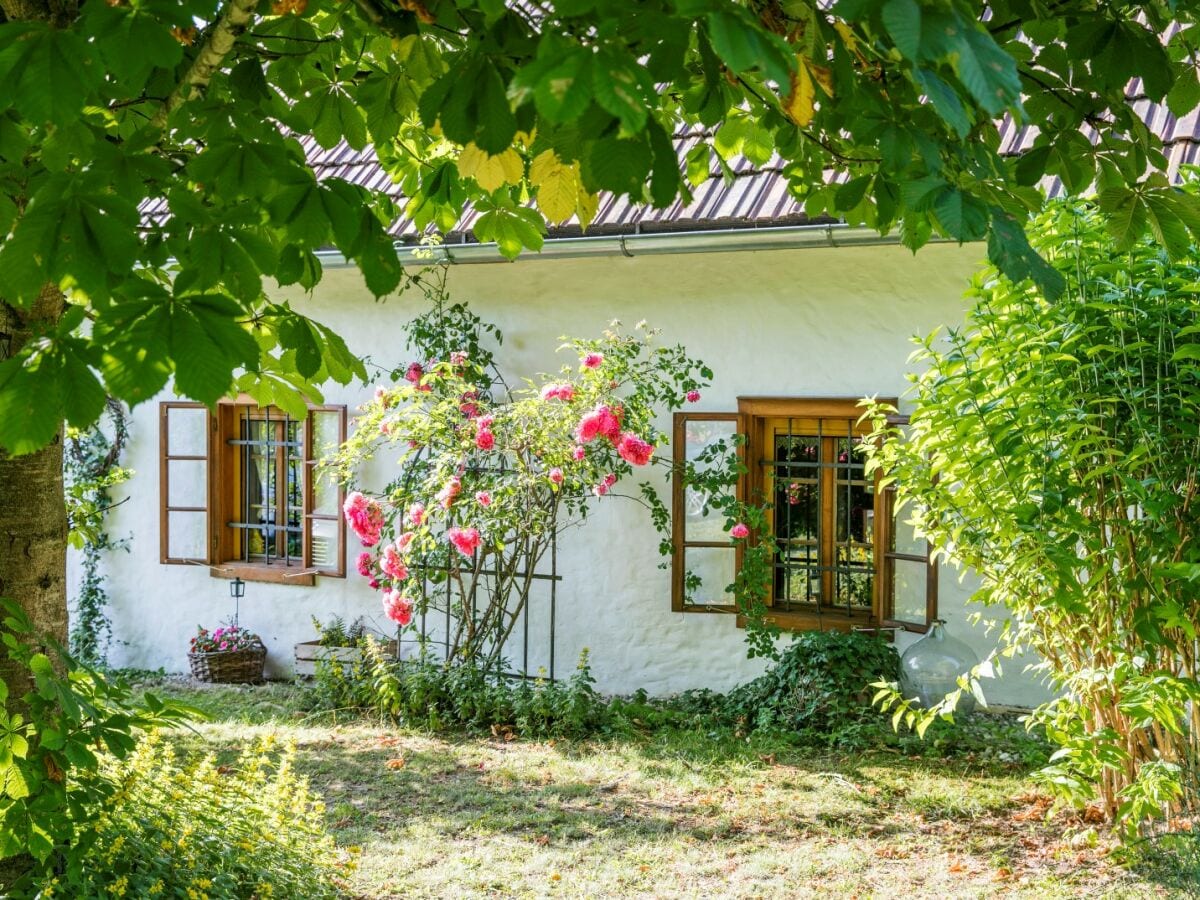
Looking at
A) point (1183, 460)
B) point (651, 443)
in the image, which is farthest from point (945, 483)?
point (651, 443)

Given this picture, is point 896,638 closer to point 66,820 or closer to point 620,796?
point 620,796

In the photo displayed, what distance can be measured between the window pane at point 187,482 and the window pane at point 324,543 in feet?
3.26

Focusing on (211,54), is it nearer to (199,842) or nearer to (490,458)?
(199,842)

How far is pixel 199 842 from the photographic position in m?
3.38

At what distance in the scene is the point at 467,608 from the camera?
23.8 ft

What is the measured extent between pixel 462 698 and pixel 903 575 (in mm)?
2721

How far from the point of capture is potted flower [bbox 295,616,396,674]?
7.72m

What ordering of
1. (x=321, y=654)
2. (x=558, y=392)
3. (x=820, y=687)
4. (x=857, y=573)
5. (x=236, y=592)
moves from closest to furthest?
1. (x=820, y=687)
2. (x=558, y=392)
3. (x=857, y=573)
4. (x=321, y=654)
5. (x=236, y=592)

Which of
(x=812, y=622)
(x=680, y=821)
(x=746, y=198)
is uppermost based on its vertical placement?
(x=746, y=198)

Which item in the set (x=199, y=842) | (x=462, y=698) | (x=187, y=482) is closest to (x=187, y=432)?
(x=187, y=482)

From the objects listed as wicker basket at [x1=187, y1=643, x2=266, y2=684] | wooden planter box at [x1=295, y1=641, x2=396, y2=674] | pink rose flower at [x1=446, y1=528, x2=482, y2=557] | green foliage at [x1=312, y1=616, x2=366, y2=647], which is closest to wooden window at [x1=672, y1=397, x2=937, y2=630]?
pink rose flower at [x1=446, y1=528, x2=482, y2=557]

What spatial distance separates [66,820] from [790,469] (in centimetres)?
516

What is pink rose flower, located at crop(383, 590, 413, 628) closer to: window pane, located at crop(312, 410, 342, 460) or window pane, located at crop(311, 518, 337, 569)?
window pane, located at crop(311, 518, 337, 569)

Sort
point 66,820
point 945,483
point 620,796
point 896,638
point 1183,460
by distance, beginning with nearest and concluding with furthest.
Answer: point 66,820
point 1183,460
point 945,483
point 620,796
point 896,638
